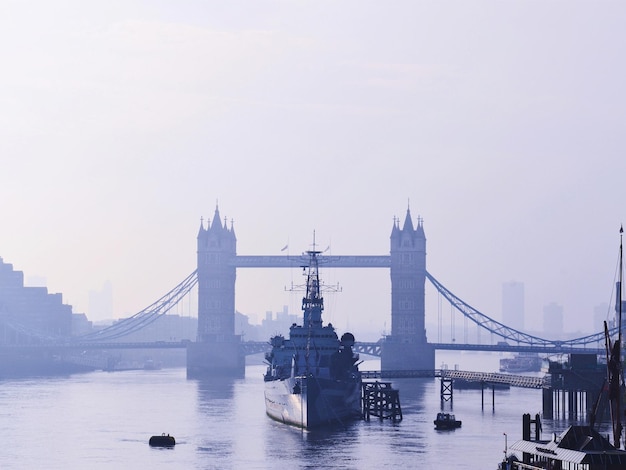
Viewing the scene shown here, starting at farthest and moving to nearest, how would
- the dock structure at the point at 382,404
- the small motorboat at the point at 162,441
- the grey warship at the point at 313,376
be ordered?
the dock structure at the point at 382,404 → the grey warship at the point at 313,376 → the small motorboat at the point at 162,441

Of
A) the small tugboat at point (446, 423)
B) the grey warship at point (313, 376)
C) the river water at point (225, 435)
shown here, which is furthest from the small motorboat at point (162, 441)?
the small tugboat at point (446, 423)

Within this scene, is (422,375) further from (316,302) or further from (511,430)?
(511,430)

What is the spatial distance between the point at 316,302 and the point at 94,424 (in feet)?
66.5

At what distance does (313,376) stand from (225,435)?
352 inches

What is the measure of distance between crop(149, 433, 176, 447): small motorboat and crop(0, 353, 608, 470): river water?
0.45m

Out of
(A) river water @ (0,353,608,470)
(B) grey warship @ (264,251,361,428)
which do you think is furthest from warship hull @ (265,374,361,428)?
(A) river water @ (0,353,608,470)

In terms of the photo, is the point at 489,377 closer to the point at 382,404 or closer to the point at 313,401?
the point at 382,404

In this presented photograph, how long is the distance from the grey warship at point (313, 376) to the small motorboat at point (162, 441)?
12484 millimetres

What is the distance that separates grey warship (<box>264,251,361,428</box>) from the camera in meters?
116

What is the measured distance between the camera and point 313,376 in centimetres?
11788

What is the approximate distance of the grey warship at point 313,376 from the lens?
116375 mm

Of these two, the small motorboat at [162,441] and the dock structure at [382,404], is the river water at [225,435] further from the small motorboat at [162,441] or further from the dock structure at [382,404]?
the dock structure at [382,404]

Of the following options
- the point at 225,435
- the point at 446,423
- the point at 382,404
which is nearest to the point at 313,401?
the point at 225,435

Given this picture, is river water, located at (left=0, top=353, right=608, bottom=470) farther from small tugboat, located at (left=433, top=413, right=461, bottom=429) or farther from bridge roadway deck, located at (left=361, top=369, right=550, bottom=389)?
bridge roadway deck, located at (left=361, top=369, right=550, bottom=389)
